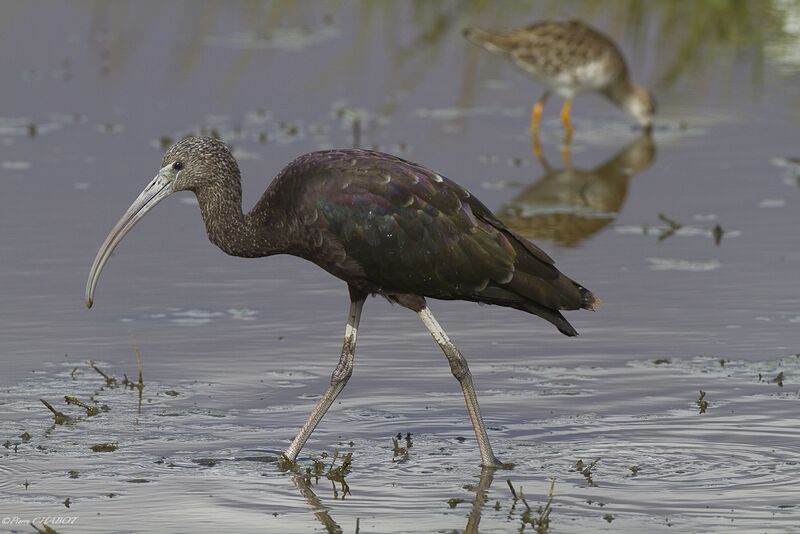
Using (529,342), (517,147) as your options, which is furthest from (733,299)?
(517,147)

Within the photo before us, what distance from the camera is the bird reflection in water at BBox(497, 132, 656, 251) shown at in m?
13.0

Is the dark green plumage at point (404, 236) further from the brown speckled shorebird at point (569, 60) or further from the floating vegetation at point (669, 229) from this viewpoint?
the brown speckled shorebird at point (569, 60)

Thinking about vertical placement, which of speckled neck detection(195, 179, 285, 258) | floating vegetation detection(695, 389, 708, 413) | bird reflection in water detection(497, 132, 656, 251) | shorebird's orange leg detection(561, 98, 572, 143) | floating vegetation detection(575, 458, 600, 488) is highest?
speckled neck detection(195, 179, 285, 258)

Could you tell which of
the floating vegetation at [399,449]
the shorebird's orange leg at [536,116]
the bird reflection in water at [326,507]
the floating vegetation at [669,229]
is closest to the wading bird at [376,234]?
the bird reflection in water at [326,507]

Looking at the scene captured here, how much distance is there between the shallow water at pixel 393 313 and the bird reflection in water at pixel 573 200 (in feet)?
0.12

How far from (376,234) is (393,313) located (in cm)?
255

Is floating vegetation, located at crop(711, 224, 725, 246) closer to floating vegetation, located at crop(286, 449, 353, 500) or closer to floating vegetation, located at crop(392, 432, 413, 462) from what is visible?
floating vegetation, located at crop(392, 432, 413, 462)

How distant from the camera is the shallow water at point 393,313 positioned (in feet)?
25.2

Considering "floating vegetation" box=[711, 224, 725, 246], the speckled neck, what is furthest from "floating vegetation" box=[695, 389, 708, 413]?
"floating vegetation" box=[711, 224, 725, 246]

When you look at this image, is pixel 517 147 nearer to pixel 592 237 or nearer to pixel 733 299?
pixel 592 237

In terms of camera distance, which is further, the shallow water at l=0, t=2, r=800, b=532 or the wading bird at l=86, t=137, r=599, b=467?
the wading bird at l=86, t=137, r=599, b=467

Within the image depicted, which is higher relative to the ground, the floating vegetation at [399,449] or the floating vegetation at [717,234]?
the floating vegetation at [717,234]

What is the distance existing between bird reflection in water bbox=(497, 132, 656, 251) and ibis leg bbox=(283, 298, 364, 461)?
4.02 m

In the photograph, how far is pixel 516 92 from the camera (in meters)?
19.2
